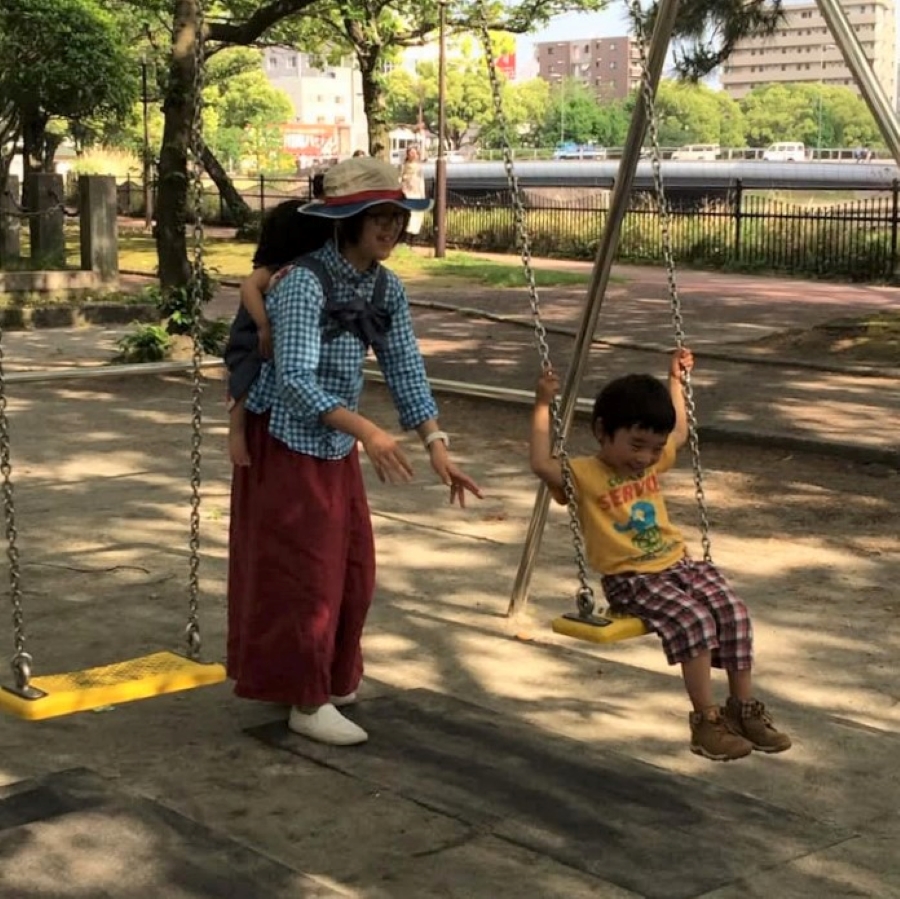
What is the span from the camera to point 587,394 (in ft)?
36.2

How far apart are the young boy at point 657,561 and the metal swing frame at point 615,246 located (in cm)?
6

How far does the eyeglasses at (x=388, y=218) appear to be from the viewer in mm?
4016

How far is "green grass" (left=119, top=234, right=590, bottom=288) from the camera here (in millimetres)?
20906

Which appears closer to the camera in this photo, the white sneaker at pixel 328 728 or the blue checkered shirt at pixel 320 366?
the blue checkered shirt at pixel 320 366

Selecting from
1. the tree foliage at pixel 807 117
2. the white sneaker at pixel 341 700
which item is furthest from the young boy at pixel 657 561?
the tree foliage at pixel 807 117

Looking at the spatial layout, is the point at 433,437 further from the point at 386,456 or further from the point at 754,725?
the point at 754,725

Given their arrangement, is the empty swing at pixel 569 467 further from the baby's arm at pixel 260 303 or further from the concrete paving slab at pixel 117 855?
the concrete paving slab at pixel 117 855

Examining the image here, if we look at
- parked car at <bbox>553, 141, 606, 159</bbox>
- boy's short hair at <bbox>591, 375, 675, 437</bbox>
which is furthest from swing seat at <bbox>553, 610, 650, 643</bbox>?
parked car at <bbox>553, 141, 606, 159</bbox>

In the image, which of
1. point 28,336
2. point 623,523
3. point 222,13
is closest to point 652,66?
point 623,523

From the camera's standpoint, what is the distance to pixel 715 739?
3914 millimetres

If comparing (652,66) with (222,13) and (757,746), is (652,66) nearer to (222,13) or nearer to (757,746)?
(757,746)

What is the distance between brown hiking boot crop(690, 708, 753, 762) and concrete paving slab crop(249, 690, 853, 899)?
0.29ft

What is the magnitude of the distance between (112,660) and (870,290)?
1695 cm

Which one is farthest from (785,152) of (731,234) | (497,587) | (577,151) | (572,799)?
(572,799)
